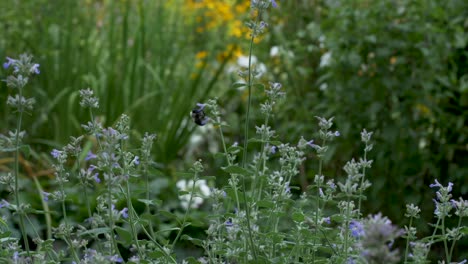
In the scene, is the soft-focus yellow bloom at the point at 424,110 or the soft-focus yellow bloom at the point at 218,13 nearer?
the soft-focus yellow bloom at the point at 424,110

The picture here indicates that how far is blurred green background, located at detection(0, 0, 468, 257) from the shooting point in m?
4.37

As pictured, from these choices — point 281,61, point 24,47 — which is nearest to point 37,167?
point 24,47

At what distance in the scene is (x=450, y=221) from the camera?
4.12 m

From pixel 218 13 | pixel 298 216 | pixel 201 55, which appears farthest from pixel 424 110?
pixel 298 216

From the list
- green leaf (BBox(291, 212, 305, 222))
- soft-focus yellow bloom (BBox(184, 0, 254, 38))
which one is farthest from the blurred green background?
green leaf (BBox(291, 212, 305, 222))

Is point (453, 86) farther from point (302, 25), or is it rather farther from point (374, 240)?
point (374, 240)

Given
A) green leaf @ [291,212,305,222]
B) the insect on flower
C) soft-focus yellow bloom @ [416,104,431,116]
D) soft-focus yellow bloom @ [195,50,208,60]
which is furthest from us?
soft-focus yellow bloom @ [195,50,208,60]

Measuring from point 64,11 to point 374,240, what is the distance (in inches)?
190

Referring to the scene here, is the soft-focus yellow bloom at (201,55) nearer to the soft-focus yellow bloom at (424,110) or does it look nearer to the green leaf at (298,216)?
the soft-focus yellow bloom at (424,110)

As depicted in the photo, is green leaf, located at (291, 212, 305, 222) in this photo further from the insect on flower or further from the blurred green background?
the blurred green background

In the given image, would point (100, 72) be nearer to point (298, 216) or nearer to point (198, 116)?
point (198, 116)

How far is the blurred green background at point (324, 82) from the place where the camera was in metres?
4.37

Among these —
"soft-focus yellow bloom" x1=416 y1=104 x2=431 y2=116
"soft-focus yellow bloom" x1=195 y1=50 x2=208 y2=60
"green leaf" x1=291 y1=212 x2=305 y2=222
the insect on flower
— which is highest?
"soft-focus yellow bloom" x1=195 y1=50 x2=208 y2=60

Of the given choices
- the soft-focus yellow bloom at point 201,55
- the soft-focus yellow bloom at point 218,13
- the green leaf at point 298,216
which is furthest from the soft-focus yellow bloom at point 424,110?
the green leaf at point 298,216
